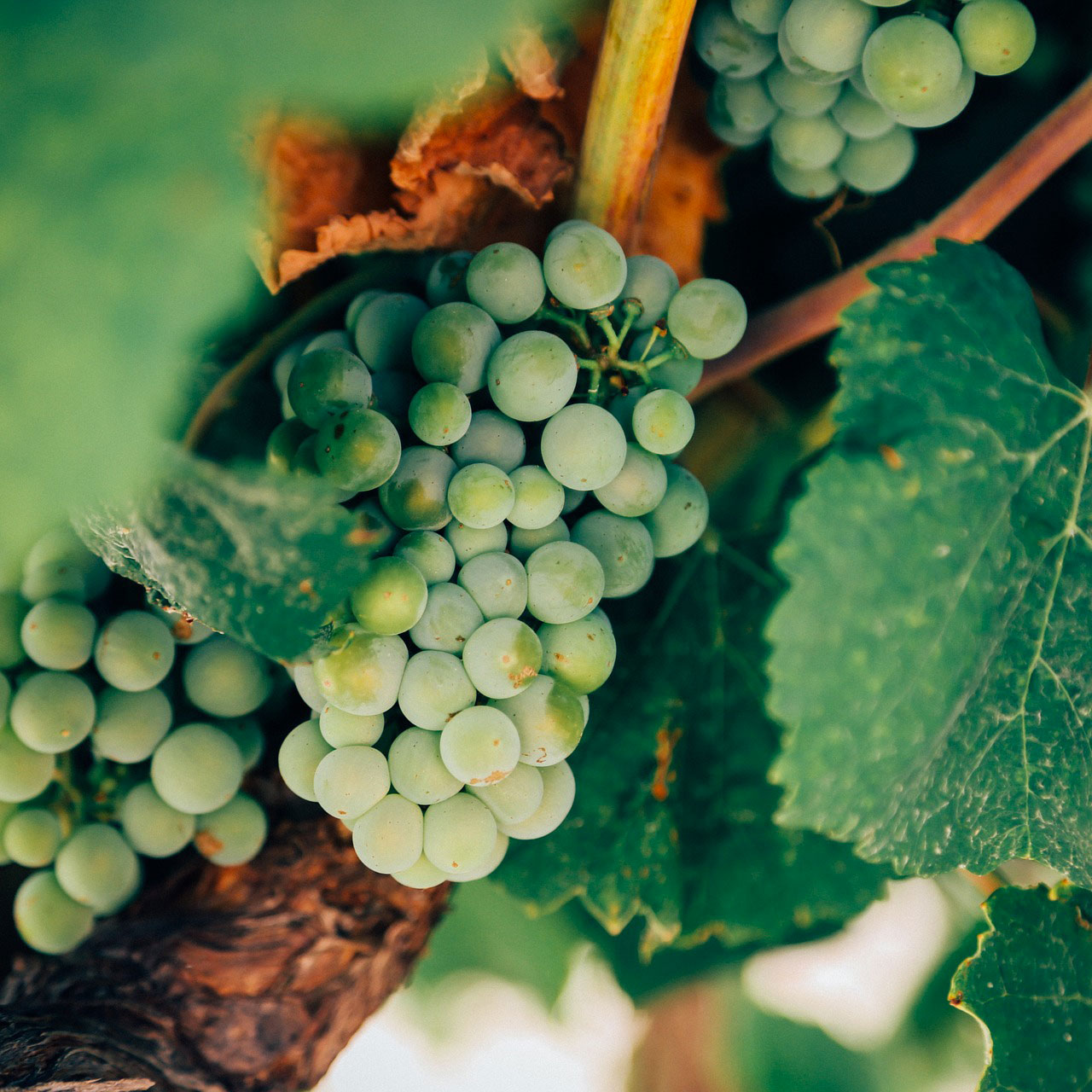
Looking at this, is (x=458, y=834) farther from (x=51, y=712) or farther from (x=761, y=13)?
(x=761, y=13)

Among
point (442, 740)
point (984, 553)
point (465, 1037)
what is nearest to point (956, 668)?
point (984, 553)

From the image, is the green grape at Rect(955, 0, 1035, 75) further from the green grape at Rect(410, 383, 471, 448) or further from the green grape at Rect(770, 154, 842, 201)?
the green grape at Rect(410, 383, 471, 448)

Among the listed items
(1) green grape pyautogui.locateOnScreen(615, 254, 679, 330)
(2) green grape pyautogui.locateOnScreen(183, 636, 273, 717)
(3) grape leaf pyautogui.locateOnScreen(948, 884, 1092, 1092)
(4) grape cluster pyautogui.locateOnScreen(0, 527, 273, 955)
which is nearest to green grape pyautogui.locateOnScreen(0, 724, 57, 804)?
(4) grape cluster pyautogui.locateOnScreen(0, 527, 273, 955)

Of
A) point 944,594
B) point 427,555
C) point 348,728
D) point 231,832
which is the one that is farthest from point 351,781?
point 944,594

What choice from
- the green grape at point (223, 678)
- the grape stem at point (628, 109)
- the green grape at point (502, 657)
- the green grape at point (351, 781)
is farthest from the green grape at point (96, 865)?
the grape stem at point (628, 109)

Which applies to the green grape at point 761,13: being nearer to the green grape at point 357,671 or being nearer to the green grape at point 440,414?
the green grape at point 440,414

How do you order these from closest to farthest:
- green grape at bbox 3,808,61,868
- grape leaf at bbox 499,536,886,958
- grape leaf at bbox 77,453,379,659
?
grape leaf at bbox 77,453,379,659 < green grape at bbox 3,808,61,868 < grape leaf at bbox 499,536,886,958
